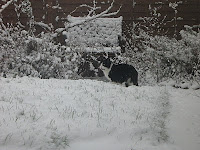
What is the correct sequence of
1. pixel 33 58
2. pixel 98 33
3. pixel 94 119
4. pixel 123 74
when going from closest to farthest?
1. pixel 94 119
2. pixel 123 74
3. pixel 33 58
4. pixel 98 33

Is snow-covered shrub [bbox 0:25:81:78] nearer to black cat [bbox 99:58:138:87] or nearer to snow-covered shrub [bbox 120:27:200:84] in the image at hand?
black cat [bbox 99:58:138:87]

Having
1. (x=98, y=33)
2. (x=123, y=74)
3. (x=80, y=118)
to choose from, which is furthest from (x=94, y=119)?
(x=98, y=33)

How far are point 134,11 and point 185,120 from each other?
789 cm

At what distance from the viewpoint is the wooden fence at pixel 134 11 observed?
11.6m

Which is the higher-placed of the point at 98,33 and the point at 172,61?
the point at 98,33

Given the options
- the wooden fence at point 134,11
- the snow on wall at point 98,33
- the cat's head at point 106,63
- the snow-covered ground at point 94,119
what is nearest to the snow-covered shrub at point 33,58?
the cat's head at point 106,63

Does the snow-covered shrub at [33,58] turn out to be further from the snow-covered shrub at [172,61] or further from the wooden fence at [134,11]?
the wooden fence at [134,11]

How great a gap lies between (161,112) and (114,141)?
123cm

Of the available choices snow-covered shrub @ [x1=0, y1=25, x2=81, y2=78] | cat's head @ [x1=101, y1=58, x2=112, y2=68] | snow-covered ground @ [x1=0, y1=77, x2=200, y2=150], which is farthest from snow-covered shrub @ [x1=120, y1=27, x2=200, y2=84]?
snow-covered ground @ [x1=0, y1=77, x2=200, y2=150]

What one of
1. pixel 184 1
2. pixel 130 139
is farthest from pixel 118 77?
pixel 184 1

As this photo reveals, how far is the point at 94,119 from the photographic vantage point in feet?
13.2

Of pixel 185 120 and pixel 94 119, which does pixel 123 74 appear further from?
pixel 94 119

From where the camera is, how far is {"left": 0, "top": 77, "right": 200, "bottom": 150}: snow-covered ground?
11.5 feet

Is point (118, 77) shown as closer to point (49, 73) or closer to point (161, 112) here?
point (49, 73)
